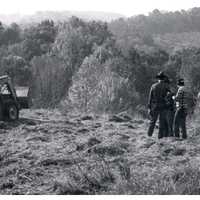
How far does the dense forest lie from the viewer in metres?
37.3

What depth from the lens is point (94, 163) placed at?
959cm

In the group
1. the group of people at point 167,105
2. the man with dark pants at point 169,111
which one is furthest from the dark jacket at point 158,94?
the man with dark pants at point 169,111

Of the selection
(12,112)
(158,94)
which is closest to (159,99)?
(158,94)

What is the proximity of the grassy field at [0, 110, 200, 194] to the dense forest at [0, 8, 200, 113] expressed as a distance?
1946 centimetres

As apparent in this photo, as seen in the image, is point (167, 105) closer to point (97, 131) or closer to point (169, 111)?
point (169, 111)

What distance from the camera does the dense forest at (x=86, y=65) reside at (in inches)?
1469

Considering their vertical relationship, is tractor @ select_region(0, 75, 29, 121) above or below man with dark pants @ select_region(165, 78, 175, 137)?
below

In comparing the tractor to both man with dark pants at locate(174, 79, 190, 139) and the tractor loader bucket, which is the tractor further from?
man with dark pants at locate(174, 79, 190, 139)

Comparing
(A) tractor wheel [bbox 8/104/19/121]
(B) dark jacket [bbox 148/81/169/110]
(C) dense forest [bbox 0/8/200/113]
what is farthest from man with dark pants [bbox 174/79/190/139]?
(C) dense forest [bbox 0/8/200/113]

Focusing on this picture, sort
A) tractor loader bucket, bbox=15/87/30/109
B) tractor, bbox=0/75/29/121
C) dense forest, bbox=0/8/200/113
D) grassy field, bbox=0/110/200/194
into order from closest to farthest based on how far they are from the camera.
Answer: grassy field, bbox=0/110/200/194 → tractor, bbox=0/75/29/121 → tractor loader bucket, bbox=15/87/30/109 → dense forest, bbox=0/8/200/113

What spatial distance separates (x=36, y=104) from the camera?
→ 39.0 m

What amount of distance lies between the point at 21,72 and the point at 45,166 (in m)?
35.2
